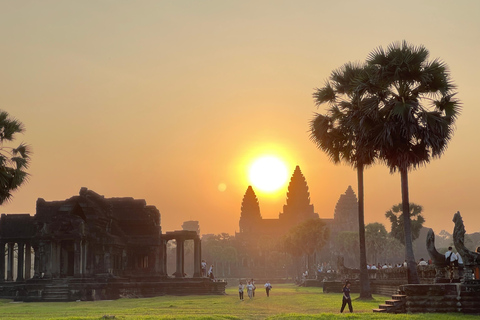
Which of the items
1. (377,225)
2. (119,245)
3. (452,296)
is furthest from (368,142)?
(377,225)

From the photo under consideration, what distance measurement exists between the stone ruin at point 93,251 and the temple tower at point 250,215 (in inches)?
4394

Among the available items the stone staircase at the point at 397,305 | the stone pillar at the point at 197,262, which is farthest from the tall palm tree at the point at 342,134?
the stone pillar at the point at 197,262

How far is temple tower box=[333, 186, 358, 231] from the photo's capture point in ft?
606

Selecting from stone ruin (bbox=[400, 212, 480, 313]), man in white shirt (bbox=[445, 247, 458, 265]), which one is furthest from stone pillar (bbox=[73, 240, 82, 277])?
man in white shirt (bbox=[445, 247, 458, 265])

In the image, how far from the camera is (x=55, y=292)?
48594 millimetres

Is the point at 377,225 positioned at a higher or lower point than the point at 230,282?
higher

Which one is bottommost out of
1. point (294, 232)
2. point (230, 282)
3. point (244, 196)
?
point (230, 282)

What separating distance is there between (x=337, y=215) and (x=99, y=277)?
143m

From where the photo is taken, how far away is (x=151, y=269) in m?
65.4

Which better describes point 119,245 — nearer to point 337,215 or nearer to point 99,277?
point 99,277

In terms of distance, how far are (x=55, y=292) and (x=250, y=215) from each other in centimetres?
13454

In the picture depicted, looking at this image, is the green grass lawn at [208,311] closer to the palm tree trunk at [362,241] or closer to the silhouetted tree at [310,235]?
the palm tree trunk at [362,241]

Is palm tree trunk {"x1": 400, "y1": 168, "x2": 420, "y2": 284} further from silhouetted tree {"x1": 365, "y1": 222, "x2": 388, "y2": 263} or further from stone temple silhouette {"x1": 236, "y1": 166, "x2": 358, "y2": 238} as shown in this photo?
stone temple silhouette {"x1": 236, "y1": 166, "x2": 358, "y2": 238}

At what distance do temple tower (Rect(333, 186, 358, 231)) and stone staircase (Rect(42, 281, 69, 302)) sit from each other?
464 ft
